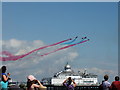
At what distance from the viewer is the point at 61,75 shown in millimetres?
121688

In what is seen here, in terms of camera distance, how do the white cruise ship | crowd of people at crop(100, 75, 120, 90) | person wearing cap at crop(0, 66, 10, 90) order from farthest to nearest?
the white cruise ship
crowd of people at crop(100, 75, 120, 90)
person wearing cap at crop(0, 66, 10, 90)

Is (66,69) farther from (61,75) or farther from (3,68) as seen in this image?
(3,68)

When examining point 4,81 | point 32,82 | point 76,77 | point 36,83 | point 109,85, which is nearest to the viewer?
point 32,82

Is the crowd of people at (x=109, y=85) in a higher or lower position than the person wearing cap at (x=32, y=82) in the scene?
lower

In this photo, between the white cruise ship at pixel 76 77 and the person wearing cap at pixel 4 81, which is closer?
the person wearing cap at pixel 4 81

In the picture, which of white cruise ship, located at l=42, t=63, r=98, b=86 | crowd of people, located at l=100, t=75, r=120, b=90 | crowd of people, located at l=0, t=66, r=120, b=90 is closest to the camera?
crowd of people, located at l=0, t=66, r=120, b=90

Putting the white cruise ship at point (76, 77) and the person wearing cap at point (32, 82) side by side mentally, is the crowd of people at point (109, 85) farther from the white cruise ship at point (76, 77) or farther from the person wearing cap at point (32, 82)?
the white cruise ship at point (76, 77)

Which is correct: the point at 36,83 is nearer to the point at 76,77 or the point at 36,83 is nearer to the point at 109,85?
the point at 109,85

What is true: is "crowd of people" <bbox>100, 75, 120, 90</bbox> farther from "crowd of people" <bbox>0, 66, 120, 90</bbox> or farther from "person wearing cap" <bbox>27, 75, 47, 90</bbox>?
"person wearing cap" <bbox>27, 75, 47, 90</bbox>

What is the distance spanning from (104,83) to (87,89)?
6.20 m

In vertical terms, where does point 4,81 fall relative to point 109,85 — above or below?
above

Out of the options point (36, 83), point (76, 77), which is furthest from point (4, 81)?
point (76, 77)

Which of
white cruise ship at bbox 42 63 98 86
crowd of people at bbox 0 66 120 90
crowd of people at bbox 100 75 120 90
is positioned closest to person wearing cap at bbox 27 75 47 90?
crowd of people at bbox 0 66 120 90

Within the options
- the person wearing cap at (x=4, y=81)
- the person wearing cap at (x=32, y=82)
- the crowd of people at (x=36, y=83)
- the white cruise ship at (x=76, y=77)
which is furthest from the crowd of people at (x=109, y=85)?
the white cruise ship at (x=76, y=77)
